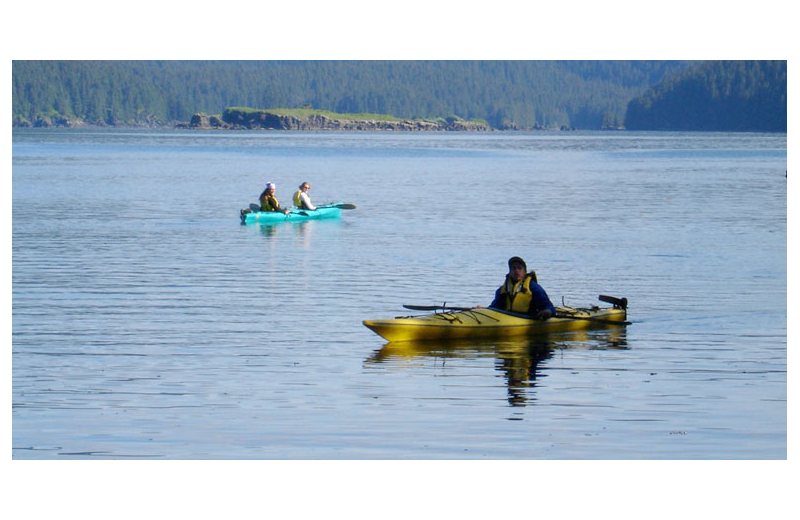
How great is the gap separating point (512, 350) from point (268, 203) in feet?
73.8

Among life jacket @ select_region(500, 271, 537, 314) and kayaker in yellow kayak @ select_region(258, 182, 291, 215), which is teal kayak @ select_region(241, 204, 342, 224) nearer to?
kayaker in yellow kayak @ select_region(258, 182, 291, 215)

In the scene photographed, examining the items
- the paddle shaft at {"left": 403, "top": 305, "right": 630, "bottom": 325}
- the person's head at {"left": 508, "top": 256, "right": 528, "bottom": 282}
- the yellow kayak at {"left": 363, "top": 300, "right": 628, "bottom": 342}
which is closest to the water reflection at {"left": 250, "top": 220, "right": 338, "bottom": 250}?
the paddle shaft at {"left": 403, "top": 305, "right": 630, "bottom": 325}

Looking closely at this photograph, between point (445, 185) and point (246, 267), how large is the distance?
1374 inches

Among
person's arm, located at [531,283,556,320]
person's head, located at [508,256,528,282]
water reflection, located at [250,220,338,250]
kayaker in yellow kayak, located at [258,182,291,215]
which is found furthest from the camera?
kayaker in yellow kayak, located at [258,182,291,215]

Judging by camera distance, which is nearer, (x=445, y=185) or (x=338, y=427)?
(x=338, y=427)

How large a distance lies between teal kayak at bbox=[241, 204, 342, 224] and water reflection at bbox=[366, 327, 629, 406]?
20822 mm

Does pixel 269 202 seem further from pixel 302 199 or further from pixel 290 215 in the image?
pixel 302 199

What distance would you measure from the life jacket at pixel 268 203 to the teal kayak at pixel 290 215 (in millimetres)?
193

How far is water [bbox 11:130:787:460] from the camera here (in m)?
13.4

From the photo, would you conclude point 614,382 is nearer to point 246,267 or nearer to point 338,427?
point 338,427

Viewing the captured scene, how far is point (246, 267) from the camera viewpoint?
29344mm

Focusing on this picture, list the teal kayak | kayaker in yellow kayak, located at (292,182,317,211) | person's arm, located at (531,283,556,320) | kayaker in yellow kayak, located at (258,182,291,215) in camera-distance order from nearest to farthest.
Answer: person's arm, located at (531,283,556,320), the teal kayak, kayaker in yellow kayak, located at (258,182,291,215), kayaker in yellow kayak, located at (292,182,317,211)
